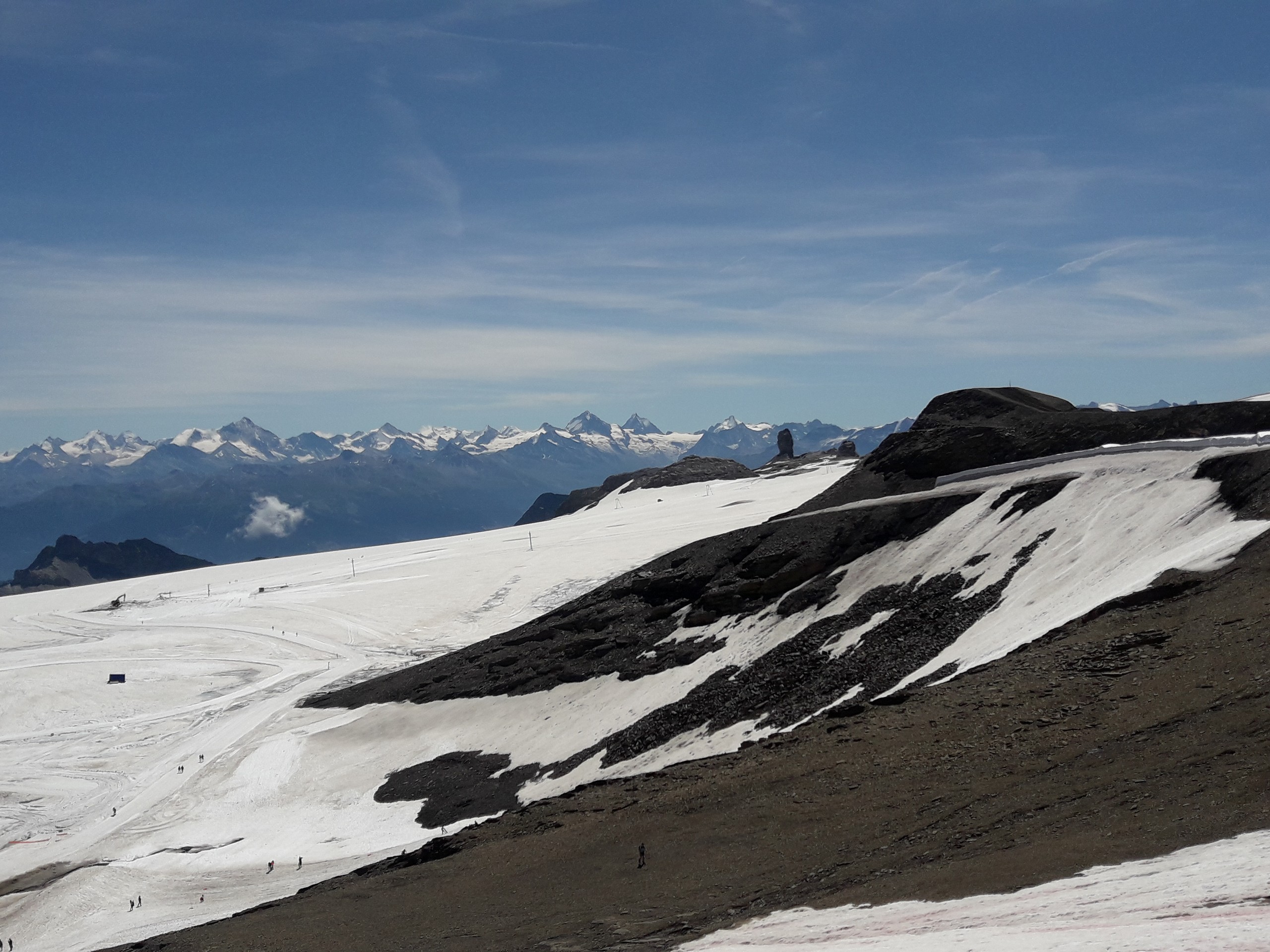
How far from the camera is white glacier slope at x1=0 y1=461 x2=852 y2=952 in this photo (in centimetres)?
4066

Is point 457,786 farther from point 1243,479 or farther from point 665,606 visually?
point 1243,479

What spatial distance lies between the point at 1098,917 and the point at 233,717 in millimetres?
65156

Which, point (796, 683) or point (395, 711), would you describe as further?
point (395, 711)

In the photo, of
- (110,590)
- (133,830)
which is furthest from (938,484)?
(110,590)

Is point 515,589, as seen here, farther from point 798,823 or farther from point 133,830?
point 798,823

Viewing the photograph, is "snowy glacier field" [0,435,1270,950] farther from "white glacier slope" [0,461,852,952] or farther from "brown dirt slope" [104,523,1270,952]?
"brown dirt slope" [104,523,1270,952]

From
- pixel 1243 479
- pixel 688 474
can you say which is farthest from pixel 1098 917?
pixel 688 474

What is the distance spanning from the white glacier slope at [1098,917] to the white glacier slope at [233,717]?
2798cm

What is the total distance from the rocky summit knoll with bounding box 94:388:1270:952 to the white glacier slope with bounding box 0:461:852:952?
11.1 feet

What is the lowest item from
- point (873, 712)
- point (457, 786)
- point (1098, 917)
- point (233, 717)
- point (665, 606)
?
point (233, 717)

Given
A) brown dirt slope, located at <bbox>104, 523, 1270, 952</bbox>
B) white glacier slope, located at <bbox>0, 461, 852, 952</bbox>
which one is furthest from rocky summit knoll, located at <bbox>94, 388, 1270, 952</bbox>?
white glacier slope, located at <bbox>0, 461, 852, 952</bbox>

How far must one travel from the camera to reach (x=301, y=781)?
5169cm

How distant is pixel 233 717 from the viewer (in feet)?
221

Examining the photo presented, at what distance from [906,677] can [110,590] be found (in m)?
126
